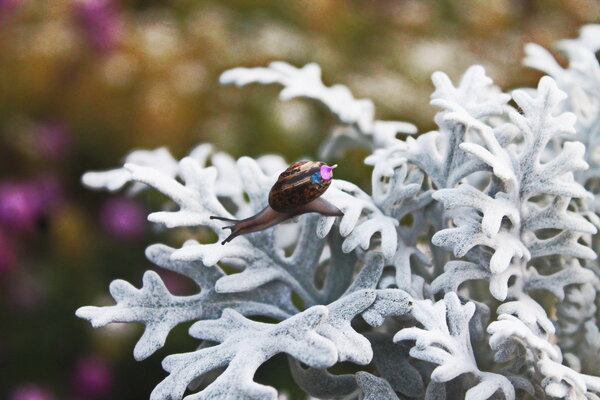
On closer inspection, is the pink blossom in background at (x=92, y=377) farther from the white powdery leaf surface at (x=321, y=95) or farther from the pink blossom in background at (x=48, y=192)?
the white powdery leaf surface at (x=321, y=95)

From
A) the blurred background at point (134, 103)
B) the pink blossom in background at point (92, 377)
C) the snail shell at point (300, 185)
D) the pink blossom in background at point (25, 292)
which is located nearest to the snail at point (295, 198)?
the snail shell at point (300, 185)

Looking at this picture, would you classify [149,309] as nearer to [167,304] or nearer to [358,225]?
[167,304]

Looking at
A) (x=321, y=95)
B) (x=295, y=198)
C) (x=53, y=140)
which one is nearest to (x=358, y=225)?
(x=295, y=198)

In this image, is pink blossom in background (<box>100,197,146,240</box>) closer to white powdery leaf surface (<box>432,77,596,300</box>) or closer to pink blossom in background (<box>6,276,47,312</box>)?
pink blossom in background (<box>6,276,47,312</box>)

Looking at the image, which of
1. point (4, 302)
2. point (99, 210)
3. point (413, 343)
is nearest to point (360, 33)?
point (99, 210)

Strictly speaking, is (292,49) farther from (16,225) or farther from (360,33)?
(16,225)

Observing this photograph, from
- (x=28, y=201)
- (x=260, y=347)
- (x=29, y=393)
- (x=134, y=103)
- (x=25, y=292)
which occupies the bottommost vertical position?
(x=29, y=393)
